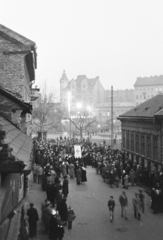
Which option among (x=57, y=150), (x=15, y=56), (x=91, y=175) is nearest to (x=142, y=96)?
(x=57, y=150)

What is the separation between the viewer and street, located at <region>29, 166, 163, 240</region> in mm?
11438

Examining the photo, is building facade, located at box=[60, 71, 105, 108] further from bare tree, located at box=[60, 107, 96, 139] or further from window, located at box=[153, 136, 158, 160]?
window, located at box=[153, 136, 158, 160]

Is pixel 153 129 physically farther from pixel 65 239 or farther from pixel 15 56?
pixel 65 239

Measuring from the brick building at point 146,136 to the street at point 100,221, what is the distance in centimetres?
628

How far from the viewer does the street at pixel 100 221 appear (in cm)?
1144

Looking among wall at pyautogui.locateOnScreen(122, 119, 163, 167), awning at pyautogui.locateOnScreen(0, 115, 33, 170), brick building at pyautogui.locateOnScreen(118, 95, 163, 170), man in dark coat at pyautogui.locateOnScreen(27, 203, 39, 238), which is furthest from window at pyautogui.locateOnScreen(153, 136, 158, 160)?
awning at pyautogui.locateOnScreen(0, 115, 33, 170)

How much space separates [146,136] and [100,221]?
15.3 metres

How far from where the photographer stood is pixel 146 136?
2700cm

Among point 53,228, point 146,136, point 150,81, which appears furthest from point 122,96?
point 53,228

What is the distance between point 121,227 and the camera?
1245cm

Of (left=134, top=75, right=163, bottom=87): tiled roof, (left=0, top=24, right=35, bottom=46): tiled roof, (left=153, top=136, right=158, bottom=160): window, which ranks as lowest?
(left=153, top=136, right=158, bottom=160): window

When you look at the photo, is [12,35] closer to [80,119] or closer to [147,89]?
[80,119]

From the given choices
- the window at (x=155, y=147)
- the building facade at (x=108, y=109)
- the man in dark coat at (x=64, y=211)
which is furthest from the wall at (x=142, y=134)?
the building facade at (x=108, y=109)

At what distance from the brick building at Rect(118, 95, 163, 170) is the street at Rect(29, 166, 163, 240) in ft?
20.6
